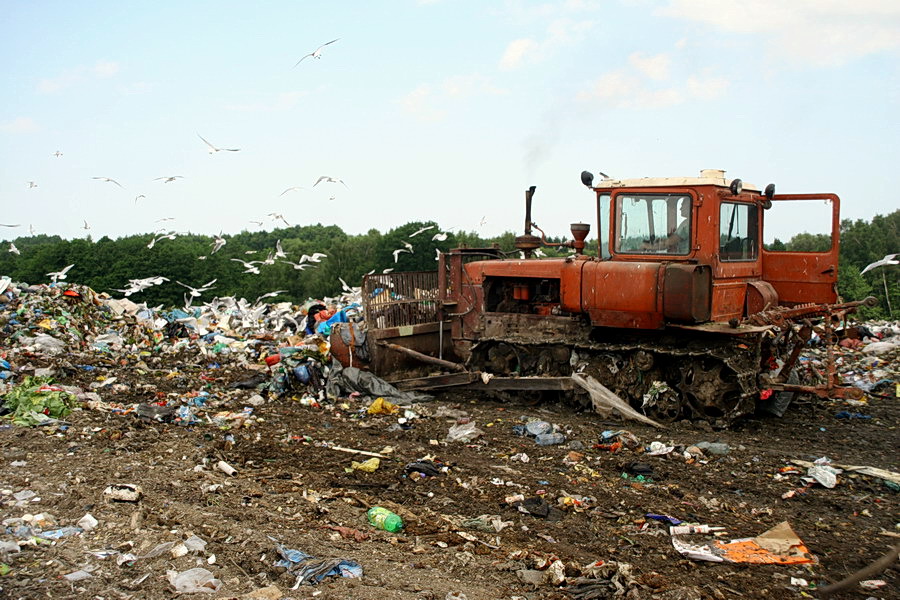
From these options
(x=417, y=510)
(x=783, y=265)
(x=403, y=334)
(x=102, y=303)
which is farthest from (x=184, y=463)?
(x=102, y=303)

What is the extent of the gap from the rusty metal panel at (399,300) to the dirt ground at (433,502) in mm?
1493

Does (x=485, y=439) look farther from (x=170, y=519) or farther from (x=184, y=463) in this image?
(x=170, y=519)

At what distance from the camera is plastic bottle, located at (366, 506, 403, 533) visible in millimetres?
4605

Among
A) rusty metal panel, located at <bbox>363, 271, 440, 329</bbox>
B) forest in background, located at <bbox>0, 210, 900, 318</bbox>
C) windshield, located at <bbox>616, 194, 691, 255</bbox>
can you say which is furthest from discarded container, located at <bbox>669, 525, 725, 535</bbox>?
forest in background, located at <bbox>0, 210, 900, 318</bbox>

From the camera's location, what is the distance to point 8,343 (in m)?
11.2

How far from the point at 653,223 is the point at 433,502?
3811 mm

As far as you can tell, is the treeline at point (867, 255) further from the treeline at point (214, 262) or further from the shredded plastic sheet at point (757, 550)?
the shredded plastic sheet at point (757, 550)

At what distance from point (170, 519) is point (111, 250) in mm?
35736

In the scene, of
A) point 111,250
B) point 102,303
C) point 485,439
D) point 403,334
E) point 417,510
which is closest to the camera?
point 417,510

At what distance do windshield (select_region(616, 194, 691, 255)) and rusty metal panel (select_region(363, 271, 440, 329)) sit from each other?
2670 mm

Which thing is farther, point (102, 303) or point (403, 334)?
point (102, 303)

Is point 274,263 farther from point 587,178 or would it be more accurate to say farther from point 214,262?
point 587,178

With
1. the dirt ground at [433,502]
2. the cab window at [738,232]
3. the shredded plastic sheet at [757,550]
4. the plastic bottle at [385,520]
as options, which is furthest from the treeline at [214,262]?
the shredded plastic sheet at [757,550]

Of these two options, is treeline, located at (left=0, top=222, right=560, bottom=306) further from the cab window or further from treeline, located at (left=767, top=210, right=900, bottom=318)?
the cab window
